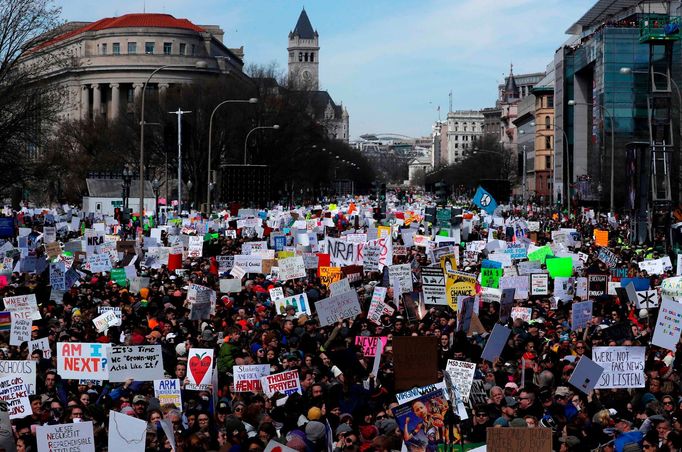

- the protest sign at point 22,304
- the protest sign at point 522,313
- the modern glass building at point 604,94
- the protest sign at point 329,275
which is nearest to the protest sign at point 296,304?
the protest sign at point 522,313

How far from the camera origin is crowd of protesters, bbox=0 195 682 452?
11.0m

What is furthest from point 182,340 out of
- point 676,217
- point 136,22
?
point 136,22

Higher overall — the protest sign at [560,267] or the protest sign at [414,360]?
the protest sign at [560,267]

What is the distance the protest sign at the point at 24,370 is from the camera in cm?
1307

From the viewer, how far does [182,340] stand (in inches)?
645

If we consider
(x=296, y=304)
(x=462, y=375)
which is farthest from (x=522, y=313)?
(x=462, y=375)

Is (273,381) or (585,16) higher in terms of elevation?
(585,16)

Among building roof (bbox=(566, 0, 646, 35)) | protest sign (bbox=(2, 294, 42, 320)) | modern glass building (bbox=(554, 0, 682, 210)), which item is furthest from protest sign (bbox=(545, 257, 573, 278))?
building roof (bbox=(566, 0, 646, 35))

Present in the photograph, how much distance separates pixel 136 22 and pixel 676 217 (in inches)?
3755

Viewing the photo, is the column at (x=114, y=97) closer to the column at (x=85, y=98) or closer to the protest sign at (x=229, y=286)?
the column at (x=85, y=98)

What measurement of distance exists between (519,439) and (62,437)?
11.2 feet

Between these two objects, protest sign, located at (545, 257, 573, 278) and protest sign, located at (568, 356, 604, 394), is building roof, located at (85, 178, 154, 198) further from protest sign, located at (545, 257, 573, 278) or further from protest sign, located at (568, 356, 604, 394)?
protest sign, located at (568, 356, 604, 394)

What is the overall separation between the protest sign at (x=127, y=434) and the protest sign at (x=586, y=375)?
4.38m

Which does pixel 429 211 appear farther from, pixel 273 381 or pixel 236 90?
→ pixel 236 90
